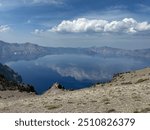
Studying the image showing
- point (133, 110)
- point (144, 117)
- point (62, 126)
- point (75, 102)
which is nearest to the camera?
point (62, 126)

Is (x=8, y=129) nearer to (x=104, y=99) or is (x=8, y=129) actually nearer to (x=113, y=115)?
(x=113, y=115)

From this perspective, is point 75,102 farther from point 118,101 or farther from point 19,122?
point 19,122

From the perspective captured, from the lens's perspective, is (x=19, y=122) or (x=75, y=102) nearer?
(x=19, y=122)

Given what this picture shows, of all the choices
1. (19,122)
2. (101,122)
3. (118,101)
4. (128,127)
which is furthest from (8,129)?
(118,101)

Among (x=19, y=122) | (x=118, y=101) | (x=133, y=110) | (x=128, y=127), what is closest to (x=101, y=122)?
(x=128, y=127)

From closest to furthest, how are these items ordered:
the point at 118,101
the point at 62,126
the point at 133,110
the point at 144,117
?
the point at 62,126
the point at 144,117
the point at 133,110
the point at 118,101

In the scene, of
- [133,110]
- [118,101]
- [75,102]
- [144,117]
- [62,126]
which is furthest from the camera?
[75,102]

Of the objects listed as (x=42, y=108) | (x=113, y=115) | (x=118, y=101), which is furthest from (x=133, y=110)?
(x=42, y=108)

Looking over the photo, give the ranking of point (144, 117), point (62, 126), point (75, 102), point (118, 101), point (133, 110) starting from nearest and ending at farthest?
point (62, 126), point (144, 117), point (133, 110), point (118, 101), point (75, 102)

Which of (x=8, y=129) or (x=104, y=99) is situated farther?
(x=104, y=99)
